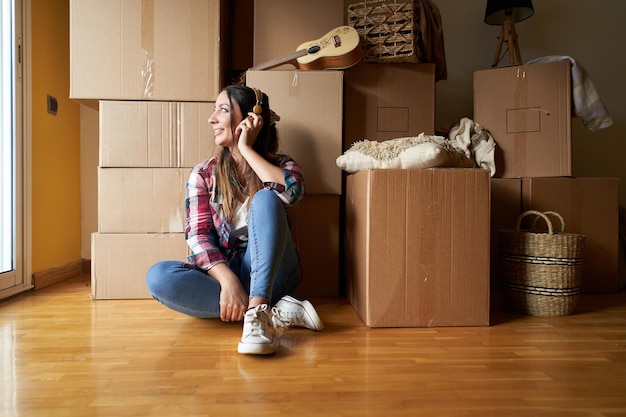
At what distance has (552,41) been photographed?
2.36 meters

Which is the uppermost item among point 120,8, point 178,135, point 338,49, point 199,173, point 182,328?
point 120,8

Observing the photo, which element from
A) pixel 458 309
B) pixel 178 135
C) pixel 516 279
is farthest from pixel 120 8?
pixel 516 279

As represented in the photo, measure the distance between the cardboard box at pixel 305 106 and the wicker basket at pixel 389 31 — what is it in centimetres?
22

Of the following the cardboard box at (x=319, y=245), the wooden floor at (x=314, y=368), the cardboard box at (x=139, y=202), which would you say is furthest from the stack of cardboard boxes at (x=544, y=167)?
the cardboard box at (x=139, y=202)

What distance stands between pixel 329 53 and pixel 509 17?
1.00 metres

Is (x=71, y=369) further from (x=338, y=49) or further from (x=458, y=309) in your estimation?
(x=338, y=49)

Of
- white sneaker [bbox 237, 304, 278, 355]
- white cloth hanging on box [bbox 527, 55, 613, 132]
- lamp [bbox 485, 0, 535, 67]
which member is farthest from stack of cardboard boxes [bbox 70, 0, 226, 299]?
white cloth hanging on box [bbox 527, 55, 613, 132]

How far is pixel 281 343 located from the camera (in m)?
1.16

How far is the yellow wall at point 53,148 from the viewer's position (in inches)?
74.2

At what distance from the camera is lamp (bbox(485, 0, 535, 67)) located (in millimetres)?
2000

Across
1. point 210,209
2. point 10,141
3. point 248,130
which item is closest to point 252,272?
point 210,209

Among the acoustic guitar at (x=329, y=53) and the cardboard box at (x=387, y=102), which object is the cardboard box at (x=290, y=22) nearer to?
the acoustic guitar at (x=329, y=53)

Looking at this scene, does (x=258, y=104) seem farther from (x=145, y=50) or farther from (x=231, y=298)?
(x=231, y=298)

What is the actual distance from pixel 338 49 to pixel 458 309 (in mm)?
1004
